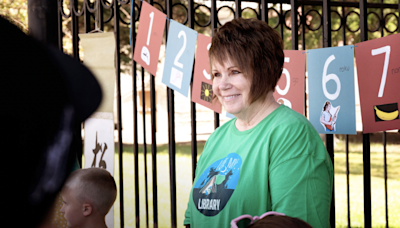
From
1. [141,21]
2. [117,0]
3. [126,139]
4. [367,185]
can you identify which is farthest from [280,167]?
[126,139]

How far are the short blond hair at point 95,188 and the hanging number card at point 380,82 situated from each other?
1.26 meters

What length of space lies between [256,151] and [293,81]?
0.65 metres

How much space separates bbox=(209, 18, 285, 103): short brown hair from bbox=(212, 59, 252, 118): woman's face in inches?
0.9

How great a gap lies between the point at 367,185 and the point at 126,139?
1073 cm

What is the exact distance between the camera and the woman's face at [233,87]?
1.60 metres

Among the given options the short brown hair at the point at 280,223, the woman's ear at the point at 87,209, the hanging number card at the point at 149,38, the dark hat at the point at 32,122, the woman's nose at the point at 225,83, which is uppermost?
the hanging number card at the point at 149,38

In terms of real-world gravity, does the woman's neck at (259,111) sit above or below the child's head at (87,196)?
above

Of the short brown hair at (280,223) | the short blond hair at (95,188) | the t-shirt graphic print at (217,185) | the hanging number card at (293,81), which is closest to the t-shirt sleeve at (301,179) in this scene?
the t-shirt graphic print at (217,185)

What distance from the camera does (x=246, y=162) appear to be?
1.49m

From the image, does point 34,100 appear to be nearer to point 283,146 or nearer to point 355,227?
point 283,146

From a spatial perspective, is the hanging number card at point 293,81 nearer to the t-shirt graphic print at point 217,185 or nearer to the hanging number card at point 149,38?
the t-shirt graphic print at point 217,185

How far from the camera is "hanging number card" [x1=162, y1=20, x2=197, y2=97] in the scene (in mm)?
2240

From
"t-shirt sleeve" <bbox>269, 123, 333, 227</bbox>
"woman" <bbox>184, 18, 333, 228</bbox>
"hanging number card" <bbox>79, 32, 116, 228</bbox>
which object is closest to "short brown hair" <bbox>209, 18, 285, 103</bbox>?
"woman" <bbox>184, 18, 333, 228</bbox>

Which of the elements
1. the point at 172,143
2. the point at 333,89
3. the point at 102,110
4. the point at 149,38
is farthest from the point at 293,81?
the point at 102,110
